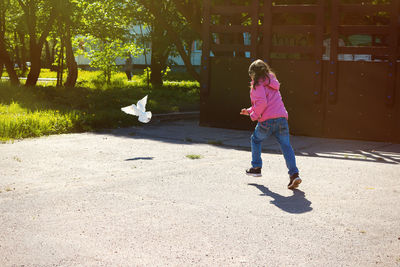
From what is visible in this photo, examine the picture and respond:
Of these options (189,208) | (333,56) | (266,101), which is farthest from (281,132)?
(333,56)

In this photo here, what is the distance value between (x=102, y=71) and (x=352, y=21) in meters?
12.7

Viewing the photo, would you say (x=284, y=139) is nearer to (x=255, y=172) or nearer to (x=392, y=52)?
(x=255, y=172)

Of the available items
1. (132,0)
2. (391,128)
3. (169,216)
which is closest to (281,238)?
(169,216)

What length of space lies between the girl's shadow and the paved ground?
11mm

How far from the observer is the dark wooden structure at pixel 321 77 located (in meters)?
11.3

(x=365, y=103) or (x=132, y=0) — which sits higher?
(x=132, y=0)

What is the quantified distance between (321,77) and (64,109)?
5.85 metres

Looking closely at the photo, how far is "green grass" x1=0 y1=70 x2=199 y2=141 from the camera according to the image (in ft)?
35.5

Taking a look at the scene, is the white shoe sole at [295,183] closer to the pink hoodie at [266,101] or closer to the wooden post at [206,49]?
the pink hoodie at [266,101]

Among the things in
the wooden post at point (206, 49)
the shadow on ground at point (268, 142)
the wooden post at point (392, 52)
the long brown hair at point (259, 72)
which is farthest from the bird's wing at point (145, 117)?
the wooden post at point (392, 52)

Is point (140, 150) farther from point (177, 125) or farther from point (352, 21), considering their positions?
point (352, 21)

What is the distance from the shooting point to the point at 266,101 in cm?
682

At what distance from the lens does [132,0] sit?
19281mm

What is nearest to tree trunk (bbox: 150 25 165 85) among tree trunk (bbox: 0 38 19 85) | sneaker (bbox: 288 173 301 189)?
tree trunk (bbox: 0 38 19 85)
